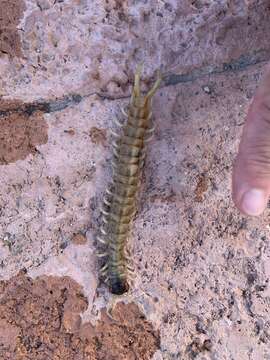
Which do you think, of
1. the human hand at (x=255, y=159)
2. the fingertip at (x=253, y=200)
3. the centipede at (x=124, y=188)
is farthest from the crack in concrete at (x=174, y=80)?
the fingertip at (x=253, y=200)

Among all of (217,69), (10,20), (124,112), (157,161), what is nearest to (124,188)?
(157,161)

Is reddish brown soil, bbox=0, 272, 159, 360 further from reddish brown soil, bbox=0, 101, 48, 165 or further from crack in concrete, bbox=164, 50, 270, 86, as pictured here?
crack in concrete, bbox=164, 50, 270, 86

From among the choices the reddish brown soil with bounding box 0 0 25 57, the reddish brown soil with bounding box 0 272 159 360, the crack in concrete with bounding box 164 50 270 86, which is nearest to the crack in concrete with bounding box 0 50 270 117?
the crack in concrete with bounding box 164 50 270 86

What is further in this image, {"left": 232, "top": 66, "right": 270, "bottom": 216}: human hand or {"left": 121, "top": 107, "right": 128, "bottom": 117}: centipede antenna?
{"left": 121, "top": 107, "right": 128, "bottom": 117}: centipede antenna

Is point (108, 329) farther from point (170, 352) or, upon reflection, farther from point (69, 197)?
point (69, 197)

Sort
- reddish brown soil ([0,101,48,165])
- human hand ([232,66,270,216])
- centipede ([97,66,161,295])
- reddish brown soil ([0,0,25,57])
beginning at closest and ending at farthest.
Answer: human hand ([232,66,270,216]) < centipede ([97,66,161,295]) < reddish brown soil ([0,0,25,57]) < reddish brown soil ([0,101,48,165])
